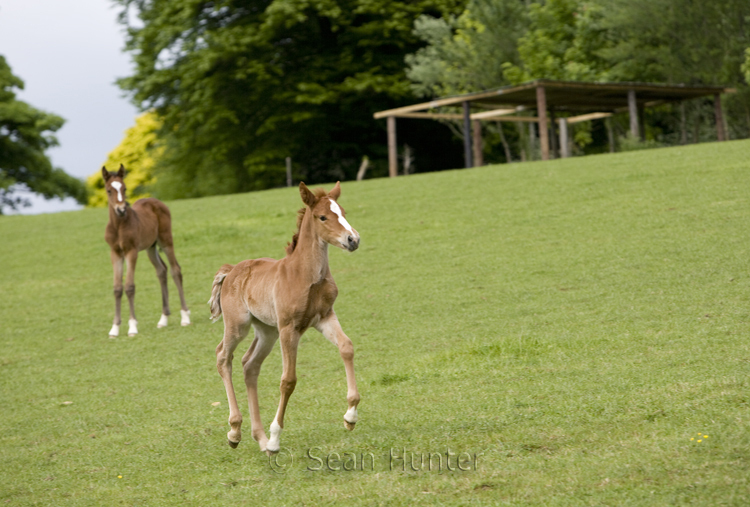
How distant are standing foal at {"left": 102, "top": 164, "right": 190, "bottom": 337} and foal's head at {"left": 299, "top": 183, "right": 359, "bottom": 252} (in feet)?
22.2

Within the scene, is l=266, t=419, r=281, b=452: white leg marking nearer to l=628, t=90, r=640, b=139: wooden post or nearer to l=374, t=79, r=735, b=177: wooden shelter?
l=374, t=79, r=735, b=177: wooden shelter

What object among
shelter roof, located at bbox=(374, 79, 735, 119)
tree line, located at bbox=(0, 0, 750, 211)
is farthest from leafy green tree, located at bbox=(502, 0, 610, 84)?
shelter roof, located at bbox=(374, 79, 735, 119)

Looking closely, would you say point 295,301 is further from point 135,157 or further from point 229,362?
point 135,157

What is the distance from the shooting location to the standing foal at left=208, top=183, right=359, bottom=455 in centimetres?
543

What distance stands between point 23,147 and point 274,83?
54.6ft

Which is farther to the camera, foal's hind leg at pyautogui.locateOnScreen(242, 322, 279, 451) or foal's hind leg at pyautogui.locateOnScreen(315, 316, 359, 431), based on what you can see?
foal's hind leg at pyautogui.locateOnScreen(242, 322, 279, 451)

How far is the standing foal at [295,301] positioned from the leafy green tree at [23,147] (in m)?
42.4

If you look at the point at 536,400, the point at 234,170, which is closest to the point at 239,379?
the point at 536,400

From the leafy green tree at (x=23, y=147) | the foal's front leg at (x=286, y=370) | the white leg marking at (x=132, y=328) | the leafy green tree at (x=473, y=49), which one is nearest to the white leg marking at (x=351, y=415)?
the foal's front leg at (x=286, y=370)

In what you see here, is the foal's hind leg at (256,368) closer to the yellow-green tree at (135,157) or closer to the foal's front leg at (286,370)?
the foal's front leg at (286,370)

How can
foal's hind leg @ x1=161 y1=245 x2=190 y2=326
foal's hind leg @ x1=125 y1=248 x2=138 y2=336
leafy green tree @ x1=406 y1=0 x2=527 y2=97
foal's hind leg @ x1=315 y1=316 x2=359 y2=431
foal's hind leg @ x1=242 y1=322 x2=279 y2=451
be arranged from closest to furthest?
foal's hind leg @ x1=315 y1=316 x2=359 y2=431, foal's hind leg @ x1=242 y1=322 x2=279 y2=451, foal's hind leg @ x1=125 y1=248 x2=138 y2=336, foal's hind leg @ x1=161 y1=245 x2=190 y2=326, leafy green tree @ x1=406 y1=0 x2=527 y2=97

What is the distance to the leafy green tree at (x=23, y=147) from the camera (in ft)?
148

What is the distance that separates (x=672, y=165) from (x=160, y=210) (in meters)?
11.8

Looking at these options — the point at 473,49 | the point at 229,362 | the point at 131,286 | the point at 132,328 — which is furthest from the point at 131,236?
the point at 473,49
